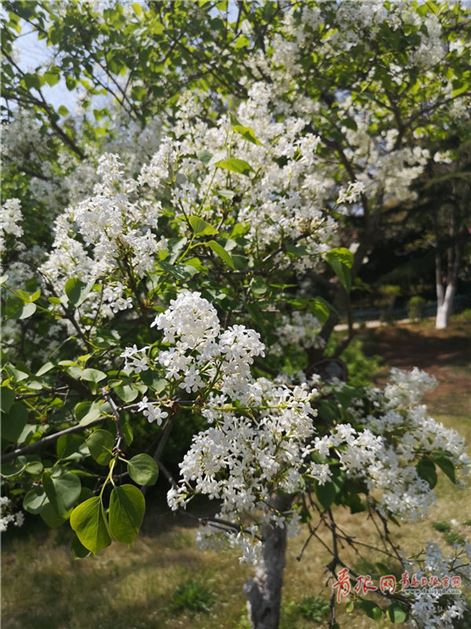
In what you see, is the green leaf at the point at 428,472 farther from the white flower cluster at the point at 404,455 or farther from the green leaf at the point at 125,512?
the green leaf at the point at 125,512

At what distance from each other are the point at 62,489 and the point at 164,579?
430cm

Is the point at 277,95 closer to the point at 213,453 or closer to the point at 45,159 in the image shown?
the point at 45,159

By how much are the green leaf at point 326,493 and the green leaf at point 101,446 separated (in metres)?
1.05

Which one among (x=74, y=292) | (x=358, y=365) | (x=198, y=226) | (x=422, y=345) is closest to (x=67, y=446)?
(x=74, y=292)

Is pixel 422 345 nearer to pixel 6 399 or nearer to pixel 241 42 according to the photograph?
pixel 241 42

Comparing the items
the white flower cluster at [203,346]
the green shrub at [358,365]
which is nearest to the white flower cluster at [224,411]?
the white flower cluster at [203,346]

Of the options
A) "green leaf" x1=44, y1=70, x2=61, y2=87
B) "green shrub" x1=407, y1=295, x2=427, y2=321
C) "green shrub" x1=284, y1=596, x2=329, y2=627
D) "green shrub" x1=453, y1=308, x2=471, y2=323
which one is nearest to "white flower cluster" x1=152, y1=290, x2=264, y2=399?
"green leaf" x1=44, y1=70, x2=61, y2=87

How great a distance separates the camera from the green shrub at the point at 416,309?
61.3 feet

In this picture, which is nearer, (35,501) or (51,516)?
(51,516)

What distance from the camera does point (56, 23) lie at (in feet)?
12.8

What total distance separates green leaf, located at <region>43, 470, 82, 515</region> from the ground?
265 cm

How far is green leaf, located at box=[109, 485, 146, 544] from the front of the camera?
112 cm

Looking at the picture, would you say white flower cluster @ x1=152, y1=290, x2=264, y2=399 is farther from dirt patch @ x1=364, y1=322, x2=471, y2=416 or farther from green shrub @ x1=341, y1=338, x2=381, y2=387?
green shrub @ x1=341, y1=338, x2=381, y2=387

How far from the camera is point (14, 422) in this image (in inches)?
55.1
